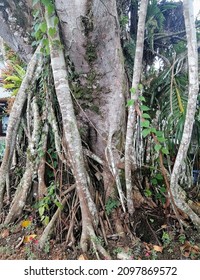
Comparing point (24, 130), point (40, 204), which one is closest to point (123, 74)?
point (24, 130)

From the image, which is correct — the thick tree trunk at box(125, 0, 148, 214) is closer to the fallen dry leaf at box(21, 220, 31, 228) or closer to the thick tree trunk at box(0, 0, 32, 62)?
the fallen dry leaf at box(21, 220, 31, 228)

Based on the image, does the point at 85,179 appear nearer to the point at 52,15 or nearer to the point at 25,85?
the point at 25,85

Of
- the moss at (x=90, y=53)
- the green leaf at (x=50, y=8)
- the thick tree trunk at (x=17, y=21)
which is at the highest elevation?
the thick tree trunk at (x=17, y=21)

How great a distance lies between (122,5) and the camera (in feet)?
6.85

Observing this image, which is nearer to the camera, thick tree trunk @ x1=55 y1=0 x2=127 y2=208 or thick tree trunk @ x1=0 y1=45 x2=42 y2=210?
thick tree trunk @ x1=55 y1=0 x2=127 y2=208

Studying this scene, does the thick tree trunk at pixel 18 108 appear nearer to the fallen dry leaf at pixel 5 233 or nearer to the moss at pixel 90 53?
the fallen dry leaf at pixel 5 233

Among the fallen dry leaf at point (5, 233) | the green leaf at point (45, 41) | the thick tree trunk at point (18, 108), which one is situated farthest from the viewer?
the thick tree trunk at point (18, 108)

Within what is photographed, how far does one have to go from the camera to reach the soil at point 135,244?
4.61ft

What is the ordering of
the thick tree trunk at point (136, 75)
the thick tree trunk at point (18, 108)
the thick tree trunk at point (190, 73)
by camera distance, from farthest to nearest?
the thick tree trunk at point (18, 108)
the thick tree trunk at point (136, 75)
the thick tree trunk at point (190, 73)

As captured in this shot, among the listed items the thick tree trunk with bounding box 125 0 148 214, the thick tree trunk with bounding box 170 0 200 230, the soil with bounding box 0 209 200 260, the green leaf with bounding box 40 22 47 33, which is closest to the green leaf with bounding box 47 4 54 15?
the green leaf with bounding box 40 22 47 33

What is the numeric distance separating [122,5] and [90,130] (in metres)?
1.30

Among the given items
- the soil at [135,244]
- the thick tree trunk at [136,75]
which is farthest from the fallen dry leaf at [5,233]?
the thick tree trunk at [136,75]

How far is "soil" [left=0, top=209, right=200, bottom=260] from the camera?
1406 millimetres
